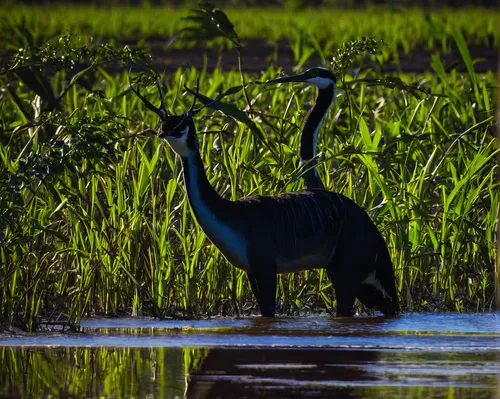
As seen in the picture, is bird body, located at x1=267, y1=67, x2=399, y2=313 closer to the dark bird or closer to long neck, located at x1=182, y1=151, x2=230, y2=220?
the dark bird

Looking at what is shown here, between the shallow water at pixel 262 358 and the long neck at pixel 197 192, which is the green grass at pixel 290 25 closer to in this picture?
the long neck at pixel 197 192

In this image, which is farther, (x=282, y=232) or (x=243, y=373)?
(x=282, y=232)

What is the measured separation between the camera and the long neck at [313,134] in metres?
7.49

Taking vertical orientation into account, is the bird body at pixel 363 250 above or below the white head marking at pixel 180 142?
below

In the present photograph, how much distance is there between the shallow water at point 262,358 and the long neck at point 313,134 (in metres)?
0.78

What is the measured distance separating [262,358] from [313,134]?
6.60ft

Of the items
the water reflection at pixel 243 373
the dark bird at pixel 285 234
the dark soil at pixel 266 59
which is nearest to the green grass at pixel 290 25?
the dark soil at pixel 266 59

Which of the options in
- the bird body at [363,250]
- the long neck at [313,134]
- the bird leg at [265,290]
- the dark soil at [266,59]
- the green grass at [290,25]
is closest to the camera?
the bird leg at [265,290]

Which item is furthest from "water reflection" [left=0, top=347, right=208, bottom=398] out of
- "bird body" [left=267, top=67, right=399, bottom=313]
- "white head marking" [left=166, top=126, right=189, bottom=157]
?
"bird body" [left=267, top=67, right=399, bottom=313]

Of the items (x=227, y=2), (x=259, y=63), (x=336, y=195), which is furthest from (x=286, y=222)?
(x=227, y=2)

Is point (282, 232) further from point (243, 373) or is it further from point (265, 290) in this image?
point (243, 373)

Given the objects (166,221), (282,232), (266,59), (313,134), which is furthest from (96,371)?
(266,59)

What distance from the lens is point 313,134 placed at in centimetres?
759

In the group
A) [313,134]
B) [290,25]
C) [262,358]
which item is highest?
[313,134]
